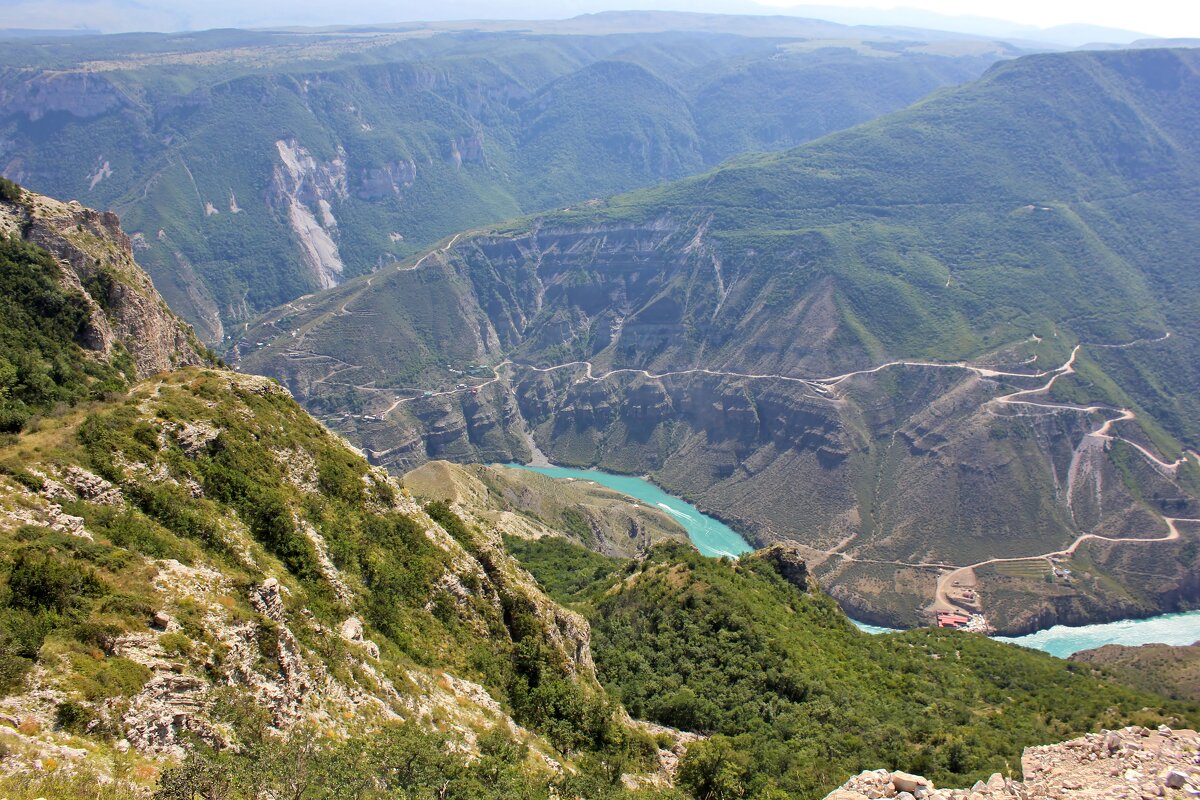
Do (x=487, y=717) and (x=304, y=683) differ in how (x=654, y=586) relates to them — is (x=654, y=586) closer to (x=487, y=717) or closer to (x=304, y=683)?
(x=487, y=717)

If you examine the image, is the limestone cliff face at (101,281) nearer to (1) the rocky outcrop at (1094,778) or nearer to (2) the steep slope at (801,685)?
(2) the steep slope at (801,685)

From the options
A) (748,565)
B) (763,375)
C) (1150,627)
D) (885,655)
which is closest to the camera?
(885,655)

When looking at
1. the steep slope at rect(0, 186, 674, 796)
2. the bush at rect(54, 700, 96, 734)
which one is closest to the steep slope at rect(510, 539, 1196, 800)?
the steep slope at rect(0, 186, 674, 796)

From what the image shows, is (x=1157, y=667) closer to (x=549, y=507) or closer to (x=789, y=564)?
Answer: (x=789, y=564)

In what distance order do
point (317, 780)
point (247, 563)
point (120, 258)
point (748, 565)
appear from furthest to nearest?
point (748, 565), point (120, 258), point (247, 563), point (317, 780)

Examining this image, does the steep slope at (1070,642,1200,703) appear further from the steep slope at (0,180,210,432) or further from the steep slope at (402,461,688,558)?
the steep slope at (0,180,210,432)

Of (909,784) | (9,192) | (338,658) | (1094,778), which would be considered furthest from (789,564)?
(9,192)

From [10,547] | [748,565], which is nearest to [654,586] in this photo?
[748,565]
